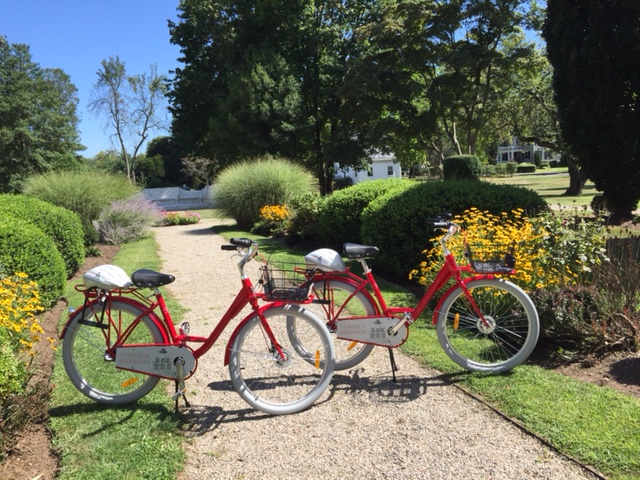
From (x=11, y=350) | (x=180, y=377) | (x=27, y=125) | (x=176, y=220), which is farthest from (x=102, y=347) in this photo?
(x=27, y=125)

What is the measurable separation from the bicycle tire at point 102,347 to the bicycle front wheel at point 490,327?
2222mm

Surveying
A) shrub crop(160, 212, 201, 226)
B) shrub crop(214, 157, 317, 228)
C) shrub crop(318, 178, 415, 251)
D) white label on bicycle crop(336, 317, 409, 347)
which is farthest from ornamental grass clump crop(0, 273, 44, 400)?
shrub crop(160, 212, 201, 226)

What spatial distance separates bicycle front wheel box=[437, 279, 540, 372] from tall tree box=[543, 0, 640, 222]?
802 cm

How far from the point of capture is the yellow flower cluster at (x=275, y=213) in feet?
46.2

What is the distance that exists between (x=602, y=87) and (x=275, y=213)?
8.59m

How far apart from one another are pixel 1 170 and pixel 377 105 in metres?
27.7

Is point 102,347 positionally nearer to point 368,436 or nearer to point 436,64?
point 368,436

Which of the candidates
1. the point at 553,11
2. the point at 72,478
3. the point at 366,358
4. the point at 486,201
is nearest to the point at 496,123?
the point at 553,11

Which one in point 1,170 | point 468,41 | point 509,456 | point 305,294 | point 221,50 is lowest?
point 509,456

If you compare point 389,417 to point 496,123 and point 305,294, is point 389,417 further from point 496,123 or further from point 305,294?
point 496,123

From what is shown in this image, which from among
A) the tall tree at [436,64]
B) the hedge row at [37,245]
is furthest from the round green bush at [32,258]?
the tall tree at [436,64]

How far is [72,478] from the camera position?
8.70ft

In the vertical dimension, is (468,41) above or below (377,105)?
above

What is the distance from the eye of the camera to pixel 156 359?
3.39 m
